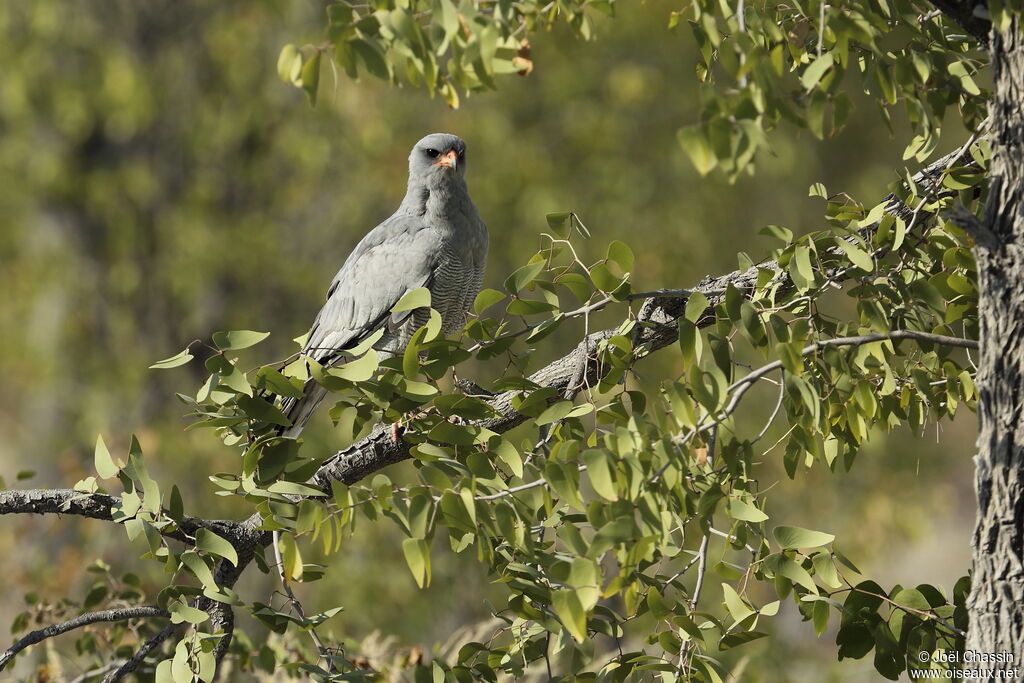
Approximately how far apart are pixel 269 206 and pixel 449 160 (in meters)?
5.50

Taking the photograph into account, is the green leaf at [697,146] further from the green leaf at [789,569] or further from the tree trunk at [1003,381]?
the green leaf at [789,569]

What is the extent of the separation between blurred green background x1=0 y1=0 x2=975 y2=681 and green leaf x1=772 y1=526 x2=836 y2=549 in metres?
5.51

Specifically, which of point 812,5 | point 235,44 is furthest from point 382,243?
point 235,44

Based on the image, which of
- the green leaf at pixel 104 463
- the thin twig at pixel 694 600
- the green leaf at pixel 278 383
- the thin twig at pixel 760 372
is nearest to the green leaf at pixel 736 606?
the thin twig at pixel 694 600

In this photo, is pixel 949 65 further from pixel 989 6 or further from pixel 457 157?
pixel 457 157

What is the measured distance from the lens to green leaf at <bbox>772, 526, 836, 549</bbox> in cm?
178

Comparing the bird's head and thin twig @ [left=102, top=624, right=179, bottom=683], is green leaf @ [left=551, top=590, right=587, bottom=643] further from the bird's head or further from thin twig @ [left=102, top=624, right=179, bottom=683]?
the bird's head

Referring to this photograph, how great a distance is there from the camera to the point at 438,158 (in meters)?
4.01

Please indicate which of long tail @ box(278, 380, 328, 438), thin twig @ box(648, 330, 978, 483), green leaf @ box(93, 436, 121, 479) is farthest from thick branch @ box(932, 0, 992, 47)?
long tail @ box(278, 380, 328, 438)

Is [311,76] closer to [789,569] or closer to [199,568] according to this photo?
[199,568]

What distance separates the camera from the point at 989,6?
1718 millimetres

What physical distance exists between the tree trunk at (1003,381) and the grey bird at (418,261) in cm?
232

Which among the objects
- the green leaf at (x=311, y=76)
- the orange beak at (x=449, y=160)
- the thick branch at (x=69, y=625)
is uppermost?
the green leaf at (x=311, y=76)

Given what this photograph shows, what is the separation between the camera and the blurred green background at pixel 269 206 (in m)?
7.46
